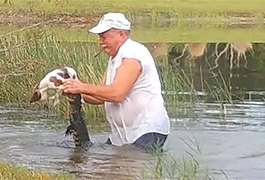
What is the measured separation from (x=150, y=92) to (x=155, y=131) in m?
0.43

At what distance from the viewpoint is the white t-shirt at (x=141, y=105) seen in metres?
10.1

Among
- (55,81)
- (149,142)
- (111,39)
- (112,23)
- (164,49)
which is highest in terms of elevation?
(112,23)

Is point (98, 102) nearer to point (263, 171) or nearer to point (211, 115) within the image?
point (263, 171)

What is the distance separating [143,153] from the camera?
33.4 feet

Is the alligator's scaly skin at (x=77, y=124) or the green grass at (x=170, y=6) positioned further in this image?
the green grass at (x=170, y=6)

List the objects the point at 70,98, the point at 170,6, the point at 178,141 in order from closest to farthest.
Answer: the point at 70,98 < the point at 178,141 < the point at 170,6

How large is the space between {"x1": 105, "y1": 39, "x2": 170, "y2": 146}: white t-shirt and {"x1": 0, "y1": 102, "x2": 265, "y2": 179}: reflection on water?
27 centimetres

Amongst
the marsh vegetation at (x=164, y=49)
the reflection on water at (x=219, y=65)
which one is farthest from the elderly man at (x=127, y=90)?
the reflection on water at (x=219, y=65)

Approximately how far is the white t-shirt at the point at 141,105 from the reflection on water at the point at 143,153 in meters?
0.27

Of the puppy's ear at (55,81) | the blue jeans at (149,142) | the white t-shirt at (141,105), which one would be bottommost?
the blue jeans at (149,142)

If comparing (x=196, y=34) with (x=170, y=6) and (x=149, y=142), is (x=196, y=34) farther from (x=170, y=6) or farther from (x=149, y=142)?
(x=149, y=142)

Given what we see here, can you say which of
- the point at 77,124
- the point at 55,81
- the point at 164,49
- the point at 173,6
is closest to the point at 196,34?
the point at 173,6

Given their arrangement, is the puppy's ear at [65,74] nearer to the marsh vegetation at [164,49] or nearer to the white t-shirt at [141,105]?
the white t-shirt at [141,105]

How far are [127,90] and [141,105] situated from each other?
302 mm
